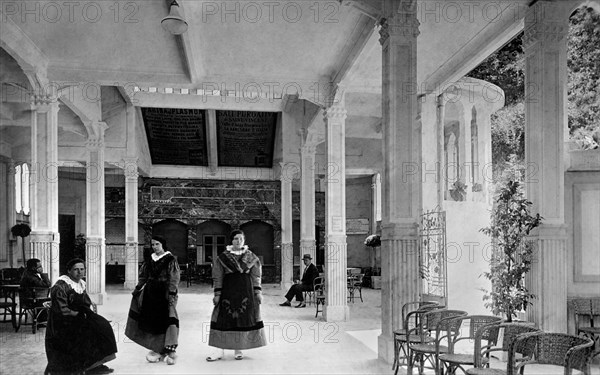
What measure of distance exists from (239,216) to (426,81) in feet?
45.1

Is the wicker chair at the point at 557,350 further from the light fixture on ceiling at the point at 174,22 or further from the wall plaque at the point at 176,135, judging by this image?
the wall plaque at the point at 176,135

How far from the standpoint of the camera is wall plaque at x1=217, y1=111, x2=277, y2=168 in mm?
20547

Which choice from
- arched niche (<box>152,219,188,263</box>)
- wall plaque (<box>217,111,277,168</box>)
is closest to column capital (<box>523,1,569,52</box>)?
wall plaque (<box>217,111,277,168</box>)

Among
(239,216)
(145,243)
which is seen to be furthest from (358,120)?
(145,243)

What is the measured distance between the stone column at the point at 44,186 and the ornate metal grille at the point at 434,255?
22.4 feet

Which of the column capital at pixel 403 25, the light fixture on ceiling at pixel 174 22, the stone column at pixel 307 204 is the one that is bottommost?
the stone column at pixel 307 204

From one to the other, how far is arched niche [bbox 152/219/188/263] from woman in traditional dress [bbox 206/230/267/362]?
17399mm

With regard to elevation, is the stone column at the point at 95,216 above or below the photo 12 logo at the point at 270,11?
below

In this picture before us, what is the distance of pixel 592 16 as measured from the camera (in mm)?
14727

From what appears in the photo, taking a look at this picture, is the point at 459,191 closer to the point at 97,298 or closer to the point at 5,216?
the point at 97,298

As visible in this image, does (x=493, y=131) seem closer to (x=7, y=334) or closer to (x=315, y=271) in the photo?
(x=315, y=271)

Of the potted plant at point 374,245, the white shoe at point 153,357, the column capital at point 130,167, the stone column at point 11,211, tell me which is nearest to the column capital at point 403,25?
the white shoe at point 153,357

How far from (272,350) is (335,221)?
4.19 metres

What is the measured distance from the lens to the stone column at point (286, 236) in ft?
63.3
